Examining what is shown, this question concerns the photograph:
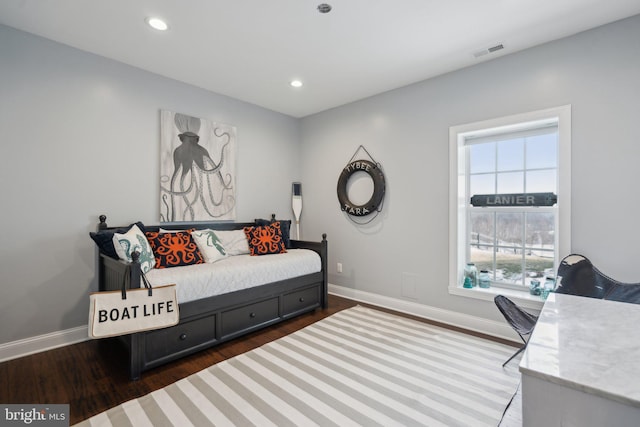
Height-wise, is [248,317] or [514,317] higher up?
[514,317]

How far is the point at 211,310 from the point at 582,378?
2.38 m

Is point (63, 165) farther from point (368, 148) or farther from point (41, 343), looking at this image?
point (368, 148)

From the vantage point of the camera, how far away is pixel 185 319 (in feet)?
7.55

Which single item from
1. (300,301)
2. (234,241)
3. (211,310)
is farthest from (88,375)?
(300,301)

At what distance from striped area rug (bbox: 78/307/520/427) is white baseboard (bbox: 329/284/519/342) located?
0.72 ft

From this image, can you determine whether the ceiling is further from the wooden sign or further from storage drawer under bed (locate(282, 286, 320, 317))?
storage drawer under bed (locate(282, 286, 320, 317))

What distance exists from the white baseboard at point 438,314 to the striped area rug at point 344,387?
0.72ft

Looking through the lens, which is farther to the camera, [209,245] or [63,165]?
[209,245]

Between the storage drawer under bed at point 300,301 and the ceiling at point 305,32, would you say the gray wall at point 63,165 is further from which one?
the storage drawer under bed at point 300,301

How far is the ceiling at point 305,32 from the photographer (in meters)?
2.04

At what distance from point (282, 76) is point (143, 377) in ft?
9.38

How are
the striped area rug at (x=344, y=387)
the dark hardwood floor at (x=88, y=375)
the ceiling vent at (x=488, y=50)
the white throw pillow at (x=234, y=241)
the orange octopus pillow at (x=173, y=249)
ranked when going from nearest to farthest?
the striped area rug at (x=344, y=387) < the dark hardwood floor at (x=88, y=375) < the ceiling vent at (x=488, y=50) < the orange octopus pillow at (x=173, y=249) < the white throw pillow at (x=234, y=241)

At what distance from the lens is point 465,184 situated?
3.06m

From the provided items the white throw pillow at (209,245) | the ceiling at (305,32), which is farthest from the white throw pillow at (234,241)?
the ceiling at (305,32)
